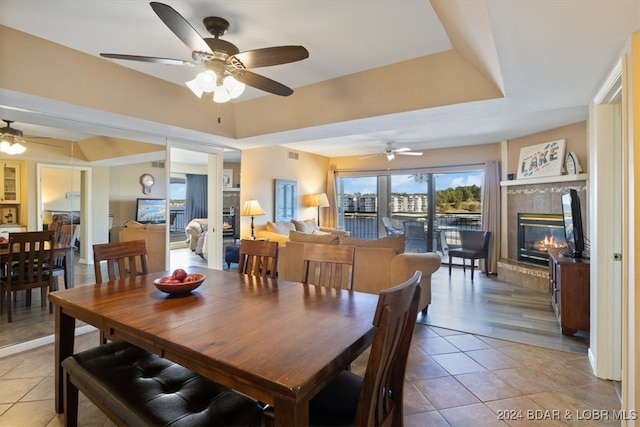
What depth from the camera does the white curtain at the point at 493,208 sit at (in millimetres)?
5898

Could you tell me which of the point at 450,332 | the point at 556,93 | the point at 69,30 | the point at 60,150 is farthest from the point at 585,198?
the point at 60,150

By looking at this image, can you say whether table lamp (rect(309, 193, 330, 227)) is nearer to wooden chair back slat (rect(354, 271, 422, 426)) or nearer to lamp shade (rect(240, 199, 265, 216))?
lamp shade (rect(240, 199, 265, 216))

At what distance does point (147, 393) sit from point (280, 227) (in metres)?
4.77

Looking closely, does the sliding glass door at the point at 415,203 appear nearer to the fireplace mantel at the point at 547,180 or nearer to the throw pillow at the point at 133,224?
the fireplace mantel at the point at 547,180

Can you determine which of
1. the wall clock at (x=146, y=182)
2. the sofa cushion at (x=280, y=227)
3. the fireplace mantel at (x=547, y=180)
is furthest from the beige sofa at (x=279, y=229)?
the fireplace mantel at (x=547, y=180)

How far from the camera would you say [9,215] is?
9.59 feet

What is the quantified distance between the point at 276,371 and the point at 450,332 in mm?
2775

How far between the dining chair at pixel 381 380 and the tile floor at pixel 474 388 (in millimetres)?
744

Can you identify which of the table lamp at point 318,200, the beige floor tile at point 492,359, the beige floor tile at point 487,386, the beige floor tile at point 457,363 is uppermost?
the table lamp at point 318,200

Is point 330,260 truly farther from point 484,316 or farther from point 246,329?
point 484,316

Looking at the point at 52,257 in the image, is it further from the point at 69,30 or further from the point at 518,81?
the point at 518,81

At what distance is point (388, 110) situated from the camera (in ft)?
10.3

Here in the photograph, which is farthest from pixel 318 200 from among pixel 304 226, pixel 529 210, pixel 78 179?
pixel 78 179

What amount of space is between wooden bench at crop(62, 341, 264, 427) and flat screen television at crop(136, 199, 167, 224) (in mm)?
2629
